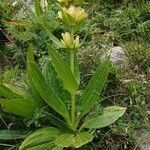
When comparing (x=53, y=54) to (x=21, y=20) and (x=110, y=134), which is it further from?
(x=21, y=20)

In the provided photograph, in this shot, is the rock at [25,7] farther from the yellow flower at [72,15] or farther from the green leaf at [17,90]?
the yellow flower at [72,15]

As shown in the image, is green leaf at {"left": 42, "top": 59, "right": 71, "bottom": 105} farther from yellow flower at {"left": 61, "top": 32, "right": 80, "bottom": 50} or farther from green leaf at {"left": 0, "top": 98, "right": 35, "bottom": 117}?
yellow flower at {"left": 61, "top": 32, "right": 80, "bottom": 50}

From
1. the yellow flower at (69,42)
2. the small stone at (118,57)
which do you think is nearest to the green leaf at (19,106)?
the yellow flower at (69,42)

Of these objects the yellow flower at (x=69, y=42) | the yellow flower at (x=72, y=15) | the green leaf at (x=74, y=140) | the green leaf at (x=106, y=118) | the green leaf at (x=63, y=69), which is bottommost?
the green leaf at (x=74, y=140)

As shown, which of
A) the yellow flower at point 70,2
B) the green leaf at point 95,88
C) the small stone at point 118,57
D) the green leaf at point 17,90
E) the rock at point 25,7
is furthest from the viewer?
the rock at point 25,7

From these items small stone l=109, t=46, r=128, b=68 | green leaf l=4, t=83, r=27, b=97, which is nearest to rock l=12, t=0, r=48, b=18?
small stone l=109, t=46, r=128, b=68

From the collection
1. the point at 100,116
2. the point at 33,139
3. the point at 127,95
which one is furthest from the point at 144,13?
the point at 33,139
